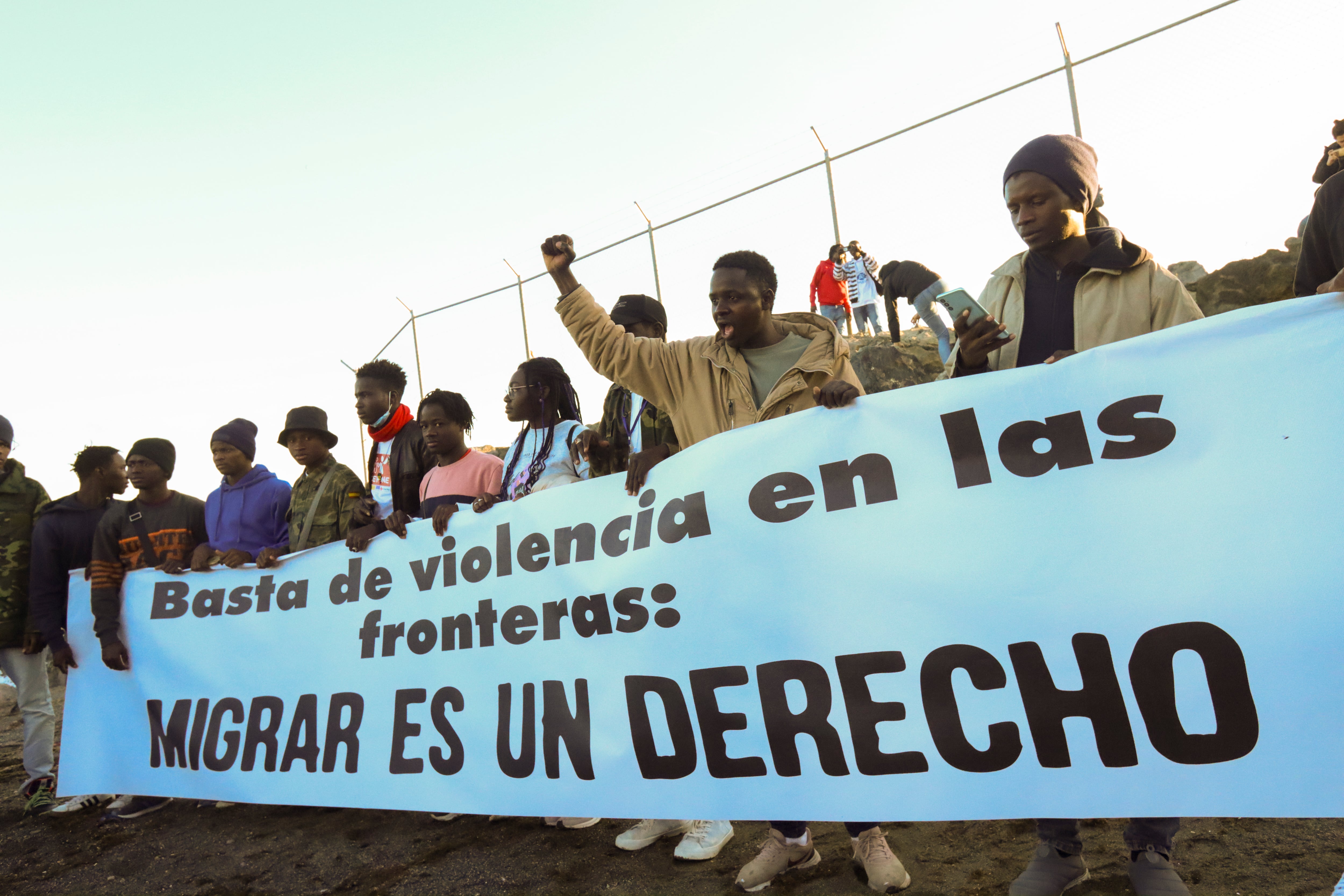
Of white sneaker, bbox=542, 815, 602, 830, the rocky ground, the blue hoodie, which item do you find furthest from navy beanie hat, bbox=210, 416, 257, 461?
white sneaker, bbox=542, 815, 602, 830

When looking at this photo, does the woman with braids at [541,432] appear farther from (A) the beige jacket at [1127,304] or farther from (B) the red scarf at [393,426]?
(A) the beige jacket at [1127,304]

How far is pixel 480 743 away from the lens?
278cm

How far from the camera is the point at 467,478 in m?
3.65

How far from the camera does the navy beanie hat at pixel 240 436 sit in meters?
4.16

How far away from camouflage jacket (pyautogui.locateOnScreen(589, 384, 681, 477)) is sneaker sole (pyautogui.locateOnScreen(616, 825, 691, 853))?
136 centimetres

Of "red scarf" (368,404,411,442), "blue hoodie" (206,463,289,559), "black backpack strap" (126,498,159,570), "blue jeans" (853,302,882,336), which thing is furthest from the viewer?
"blue jeans" (853,302,882,336)

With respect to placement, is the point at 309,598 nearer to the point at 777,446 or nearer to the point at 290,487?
the point at 290,487

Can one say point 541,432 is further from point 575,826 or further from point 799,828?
point 799,828

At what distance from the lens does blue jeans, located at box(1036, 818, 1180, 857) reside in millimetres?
2098

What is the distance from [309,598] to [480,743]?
118cm

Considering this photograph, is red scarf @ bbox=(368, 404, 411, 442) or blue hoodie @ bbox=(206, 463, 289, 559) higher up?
red scarf @ bbox=(368, 404, 411, 442)

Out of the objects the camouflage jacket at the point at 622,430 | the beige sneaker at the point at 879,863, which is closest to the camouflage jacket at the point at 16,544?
the camouflage jacket at the point at 622,430

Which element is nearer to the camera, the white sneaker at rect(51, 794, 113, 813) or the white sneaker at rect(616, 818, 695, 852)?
the white sneaker at rect(616, 818, 695, 852)

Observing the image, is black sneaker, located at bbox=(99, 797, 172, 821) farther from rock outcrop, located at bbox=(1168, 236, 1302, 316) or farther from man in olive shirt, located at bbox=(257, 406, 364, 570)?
rock outcrop, located at bbox=(1168, 236, 1302, 316)
